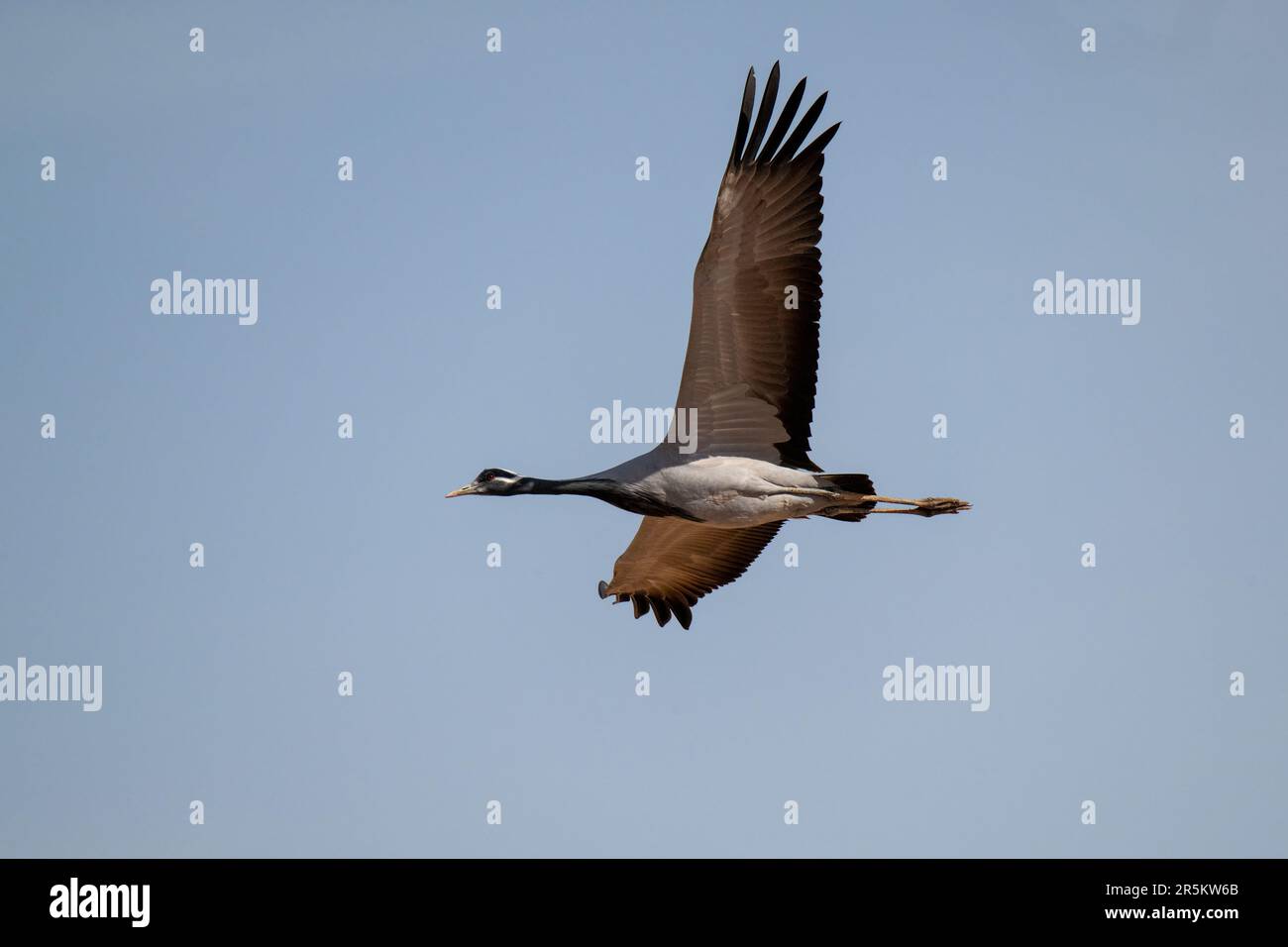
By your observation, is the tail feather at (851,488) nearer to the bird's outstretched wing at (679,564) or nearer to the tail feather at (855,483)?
the tail feather at (855,483)

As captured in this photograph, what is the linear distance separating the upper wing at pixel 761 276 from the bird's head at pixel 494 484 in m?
2.32

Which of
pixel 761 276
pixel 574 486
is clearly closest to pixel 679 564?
pixel 574 486

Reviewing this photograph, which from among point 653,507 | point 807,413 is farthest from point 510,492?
point 807,413

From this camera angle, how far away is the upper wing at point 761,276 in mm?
21562

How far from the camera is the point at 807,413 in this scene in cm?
2298

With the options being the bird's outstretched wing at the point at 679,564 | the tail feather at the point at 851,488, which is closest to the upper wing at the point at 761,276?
the tail feather at the point at 851,488

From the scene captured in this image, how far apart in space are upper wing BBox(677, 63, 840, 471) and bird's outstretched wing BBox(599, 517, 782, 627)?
10.8 feet

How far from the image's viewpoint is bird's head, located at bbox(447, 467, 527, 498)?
76.0 ft

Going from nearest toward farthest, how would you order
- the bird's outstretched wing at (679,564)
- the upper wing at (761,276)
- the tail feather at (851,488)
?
1. the upper wing at (761,276)
2. the tail feather at (851,488)
3. the bird's outstretched wing at (679,564)

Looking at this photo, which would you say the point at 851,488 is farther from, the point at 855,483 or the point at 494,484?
the point at 494,484

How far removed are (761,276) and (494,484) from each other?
431cm

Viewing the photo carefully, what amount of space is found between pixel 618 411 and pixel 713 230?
4.42 metres

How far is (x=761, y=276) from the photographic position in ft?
71.4
